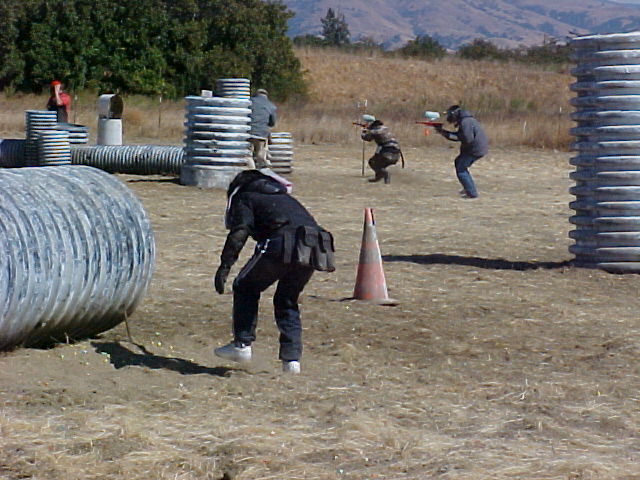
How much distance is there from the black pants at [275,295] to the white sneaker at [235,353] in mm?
54

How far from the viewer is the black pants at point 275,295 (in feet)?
25.2

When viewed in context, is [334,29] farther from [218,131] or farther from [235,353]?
[235,353]

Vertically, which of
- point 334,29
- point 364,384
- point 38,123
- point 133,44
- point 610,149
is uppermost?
point 334,29

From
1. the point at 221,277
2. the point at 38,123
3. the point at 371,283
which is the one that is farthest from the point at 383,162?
the point at 221,277

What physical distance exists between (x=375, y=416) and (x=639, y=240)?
604cm

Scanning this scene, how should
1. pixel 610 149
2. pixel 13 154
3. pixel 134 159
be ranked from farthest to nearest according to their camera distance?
pixel 13 154, pixel 134 159, pixel 610 149

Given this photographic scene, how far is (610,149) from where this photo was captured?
12234 millimetres

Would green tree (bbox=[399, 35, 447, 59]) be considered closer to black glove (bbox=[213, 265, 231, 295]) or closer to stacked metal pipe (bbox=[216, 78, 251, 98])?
stacked metal pipe (bbox=[216, 78, 251, 98])

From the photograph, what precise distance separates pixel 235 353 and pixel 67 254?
4.18 feet

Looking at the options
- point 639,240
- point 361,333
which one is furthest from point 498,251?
point 361,333

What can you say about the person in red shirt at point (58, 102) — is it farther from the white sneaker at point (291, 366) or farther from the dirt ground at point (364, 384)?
the white sneaker at point (291, 366)

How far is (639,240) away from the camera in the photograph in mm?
12227

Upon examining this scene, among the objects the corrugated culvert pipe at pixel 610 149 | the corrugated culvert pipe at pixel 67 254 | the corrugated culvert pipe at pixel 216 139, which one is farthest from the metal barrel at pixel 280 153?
the corrugated culvert pipe at pixel 67 254

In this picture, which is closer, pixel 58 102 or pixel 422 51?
pixel 58 102
